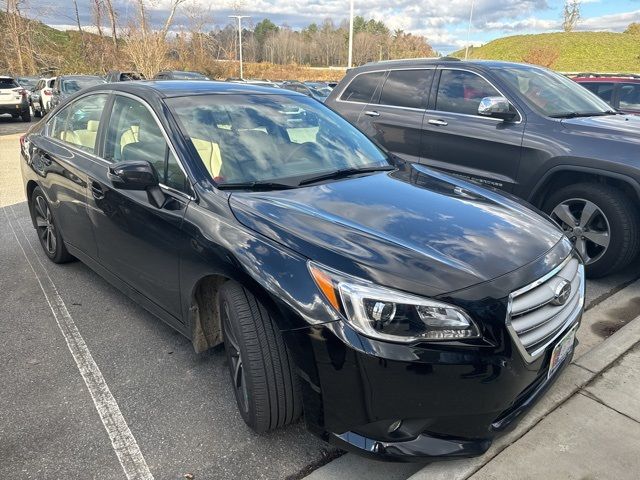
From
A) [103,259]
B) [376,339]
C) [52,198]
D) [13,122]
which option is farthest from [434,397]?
[13,122]

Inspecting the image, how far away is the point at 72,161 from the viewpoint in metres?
3.79

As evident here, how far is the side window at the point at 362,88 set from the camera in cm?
605

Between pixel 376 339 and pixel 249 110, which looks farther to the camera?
pixel 249 110

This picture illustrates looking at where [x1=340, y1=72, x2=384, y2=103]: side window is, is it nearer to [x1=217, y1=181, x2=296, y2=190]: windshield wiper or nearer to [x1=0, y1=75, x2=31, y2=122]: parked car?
[x1=217, y1=181, x2=296, y2=190]: windshield wiper

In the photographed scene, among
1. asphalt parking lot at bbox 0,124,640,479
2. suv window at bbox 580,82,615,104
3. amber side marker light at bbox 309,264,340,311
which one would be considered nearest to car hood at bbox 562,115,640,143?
asphalt parking lot at bbox 0,124,640,479

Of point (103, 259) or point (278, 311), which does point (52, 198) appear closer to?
point (103, 259)

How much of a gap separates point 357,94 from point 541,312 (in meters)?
4.65

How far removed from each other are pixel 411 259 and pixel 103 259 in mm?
2425

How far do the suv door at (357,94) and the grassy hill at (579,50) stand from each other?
5157 centimetres

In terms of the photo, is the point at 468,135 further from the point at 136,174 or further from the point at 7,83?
the point at 7,83

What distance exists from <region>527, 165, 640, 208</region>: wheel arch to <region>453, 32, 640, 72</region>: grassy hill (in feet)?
174

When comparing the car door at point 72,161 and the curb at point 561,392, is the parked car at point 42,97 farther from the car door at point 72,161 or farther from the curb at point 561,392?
the curb at point 561,392

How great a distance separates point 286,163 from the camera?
2988mm

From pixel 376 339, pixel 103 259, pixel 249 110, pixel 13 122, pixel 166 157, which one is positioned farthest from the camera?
pixel 13 122
